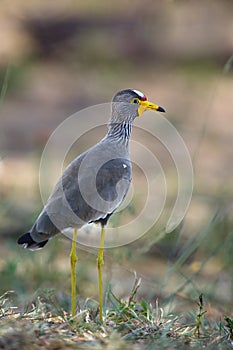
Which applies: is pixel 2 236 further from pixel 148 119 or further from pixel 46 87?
pixel 46 87

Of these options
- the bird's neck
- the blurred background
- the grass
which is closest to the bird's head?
the bird's neck

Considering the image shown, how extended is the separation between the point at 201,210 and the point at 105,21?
8.94 m

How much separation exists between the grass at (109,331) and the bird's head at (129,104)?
1.24 metres

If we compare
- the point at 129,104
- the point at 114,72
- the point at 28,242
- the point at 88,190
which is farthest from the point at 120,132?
the point at 114,72

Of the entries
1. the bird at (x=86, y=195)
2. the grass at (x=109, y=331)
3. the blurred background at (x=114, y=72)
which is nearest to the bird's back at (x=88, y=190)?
the bird at (x=86, y=195)

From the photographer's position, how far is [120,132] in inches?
194

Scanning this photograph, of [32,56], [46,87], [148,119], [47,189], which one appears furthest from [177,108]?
[47,189]

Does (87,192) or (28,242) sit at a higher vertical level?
(87,192)

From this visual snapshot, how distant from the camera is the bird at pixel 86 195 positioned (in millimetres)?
4398

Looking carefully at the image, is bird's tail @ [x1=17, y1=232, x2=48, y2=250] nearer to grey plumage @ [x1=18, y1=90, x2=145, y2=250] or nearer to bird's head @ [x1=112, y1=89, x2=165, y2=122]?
grey plumage @ [x1=18, y1=90, x2=145, y2=250]

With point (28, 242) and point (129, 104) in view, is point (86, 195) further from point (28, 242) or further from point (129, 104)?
point (129, 104)

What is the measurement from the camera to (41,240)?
4355 millimetres

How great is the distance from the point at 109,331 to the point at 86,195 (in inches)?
40.3

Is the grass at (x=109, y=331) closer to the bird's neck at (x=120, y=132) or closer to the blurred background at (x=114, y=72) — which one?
the bird's neck at (x=120, y=132)
